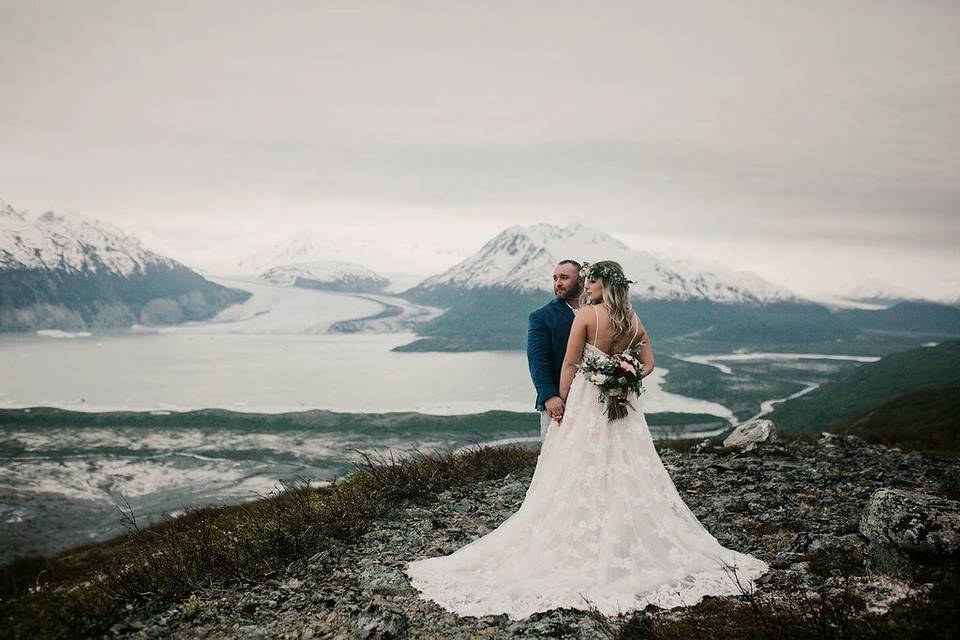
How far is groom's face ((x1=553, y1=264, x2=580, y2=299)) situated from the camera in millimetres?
7059

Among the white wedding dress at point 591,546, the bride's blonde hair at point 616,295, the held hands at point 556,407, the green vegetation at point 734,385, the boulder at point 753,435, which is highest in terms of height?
the bride's blonde hair at point 616,295

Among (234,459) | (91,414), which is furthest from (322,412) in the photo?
(91,414)

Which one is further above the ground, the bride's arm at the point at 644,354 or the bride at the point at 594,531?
the bride's arm at the point at 644,354

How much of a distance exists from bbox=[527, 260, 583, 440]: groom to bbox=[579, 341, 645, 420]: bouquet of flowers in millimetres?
809

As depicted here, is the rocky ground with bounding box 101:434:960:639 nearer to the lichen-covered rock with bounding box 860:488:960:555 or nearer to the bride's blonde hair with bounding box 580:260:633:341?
the lichen-covered rock with bounding box 860:488:960:555

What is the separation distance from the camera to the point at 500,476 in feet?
39.0

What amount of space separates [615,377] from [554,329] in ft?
4.20

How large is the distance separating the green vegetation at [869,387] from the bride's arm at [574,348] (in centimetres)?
9819

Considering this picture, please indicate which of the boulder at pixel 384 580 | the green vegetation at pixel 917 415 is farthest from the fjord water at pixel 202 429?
the green vegetation at pixel 917 415

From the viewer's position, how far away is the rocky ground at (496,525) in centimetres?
512

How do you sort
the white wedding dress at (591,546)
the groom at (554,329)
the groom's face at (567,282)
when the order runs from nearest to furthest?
the white wedding dress at (591,546) < the groom at (554,329) < the groom's face at (567,282)

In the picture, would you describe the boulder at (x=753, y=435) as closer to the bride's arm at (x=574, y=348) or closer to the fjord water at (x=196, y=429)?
the fjord water at (x=196, y=429)

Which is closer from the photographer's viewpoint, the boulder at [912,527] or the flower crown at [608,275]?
the boulder at [912,527]

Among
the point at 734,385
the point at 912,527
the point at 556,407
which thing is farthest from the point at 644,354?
the point at 734,385
